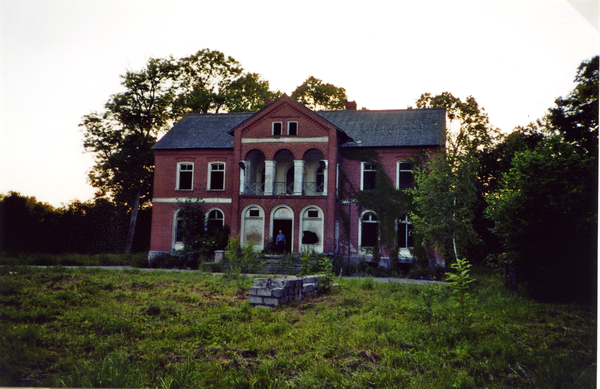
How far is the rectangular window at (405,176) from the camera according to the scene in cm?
1905

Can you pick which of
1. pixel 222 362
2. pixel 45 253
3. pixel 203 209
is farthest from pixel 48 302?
pixel 203 209

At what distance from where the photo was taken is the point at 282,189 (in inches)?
771

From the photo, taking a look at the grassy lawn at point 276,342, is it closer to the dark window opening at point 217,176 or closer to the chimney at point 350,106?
the dark window opening at point 217,176

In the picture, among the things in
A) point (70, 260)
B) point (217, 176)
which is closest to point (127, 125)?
point (70, 260)

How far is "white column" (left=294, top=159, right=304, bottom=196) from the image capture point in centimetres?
1914

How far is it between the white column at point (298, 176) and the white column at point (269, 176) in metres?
0.97

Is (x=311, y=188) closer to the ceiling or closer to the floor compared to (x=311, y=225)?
closer to the ceiling

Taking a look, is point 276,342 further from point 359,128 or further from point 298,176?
point 359,128

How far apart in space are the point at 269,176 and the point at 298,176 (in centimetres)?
124

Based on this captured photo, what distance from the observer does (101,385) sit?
466cm

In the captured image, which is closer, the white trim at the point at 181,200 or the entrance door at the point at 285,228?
the entrance door at the point at 285,228

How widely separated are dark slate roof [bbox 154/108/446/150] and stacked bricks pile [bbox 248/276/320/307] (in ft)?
37.6

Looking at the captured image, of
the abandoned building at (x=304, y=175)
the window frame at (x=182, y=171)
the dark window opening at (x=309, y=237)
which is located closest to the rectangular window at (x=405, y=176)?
the abandoned building at (x=304, y=175)

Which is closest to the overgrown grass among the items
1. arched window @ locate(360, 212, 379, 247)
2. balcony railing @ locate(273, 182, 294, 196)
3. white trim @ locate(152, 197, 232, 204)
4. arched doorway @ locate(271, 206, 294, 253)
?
arched doorway @ locate(271, 206, 294, 253)
